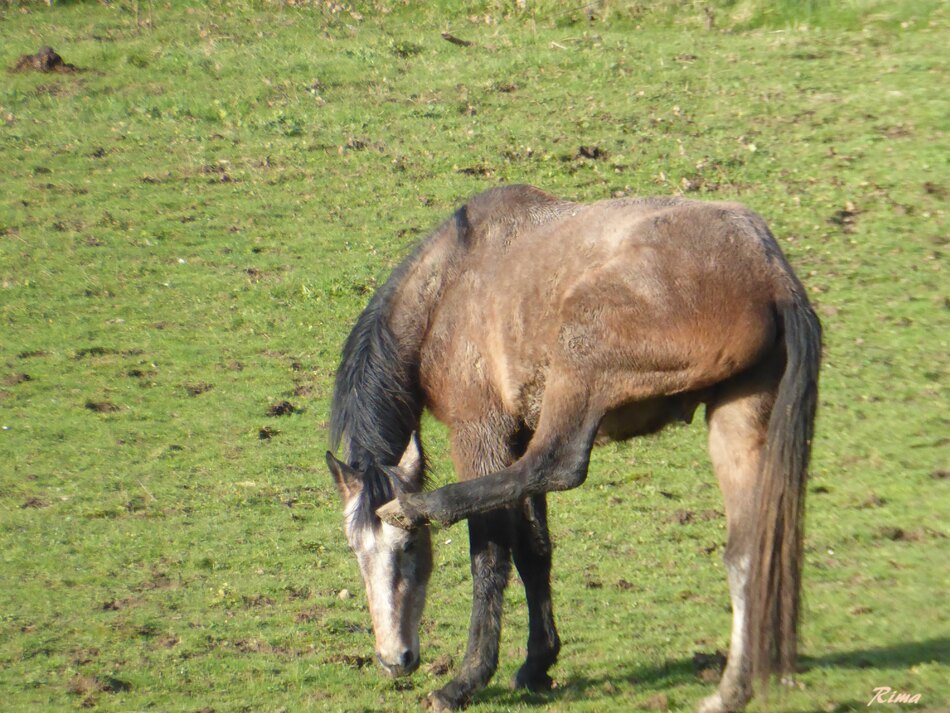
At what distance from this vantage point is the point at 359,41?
16828mm

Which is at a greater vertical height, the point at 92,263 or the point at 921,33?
the point at 921,33

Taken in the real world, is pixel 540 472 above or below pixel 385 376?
below

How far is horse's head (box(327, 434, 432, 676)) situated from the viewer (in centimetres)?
523

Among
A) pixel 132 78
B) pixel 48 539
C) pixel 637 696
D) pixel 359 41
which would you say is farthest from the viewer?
pixel 359 41

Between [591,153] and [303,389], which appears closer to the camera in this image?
[303,389]

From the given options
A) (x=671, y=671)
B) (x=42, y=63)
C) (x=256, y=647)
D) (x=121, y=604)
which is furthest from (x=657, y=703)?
(x=42, y=63)

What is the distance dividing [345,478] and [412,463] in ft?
1.08

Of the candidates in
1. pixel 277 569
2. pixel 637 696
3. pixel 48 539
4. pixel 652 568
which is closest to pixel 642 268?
pixel 637 696

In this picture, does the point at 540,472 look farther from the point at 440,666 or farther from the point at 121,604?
the point at 121,604

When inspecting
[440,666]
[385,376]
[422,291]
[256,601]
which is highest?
[422,291]

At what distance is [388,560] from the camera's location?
5301 millimetres

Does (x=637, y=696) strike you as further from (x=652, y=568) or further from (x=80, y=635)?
(x=80, y=635)

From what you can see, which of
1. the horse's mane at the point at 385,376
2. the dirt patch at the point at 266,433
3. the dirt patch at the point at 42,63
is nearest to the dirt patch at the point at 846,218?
the dirt patch at the point at 266,433

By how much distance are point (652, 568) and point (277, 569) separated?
235 cm
